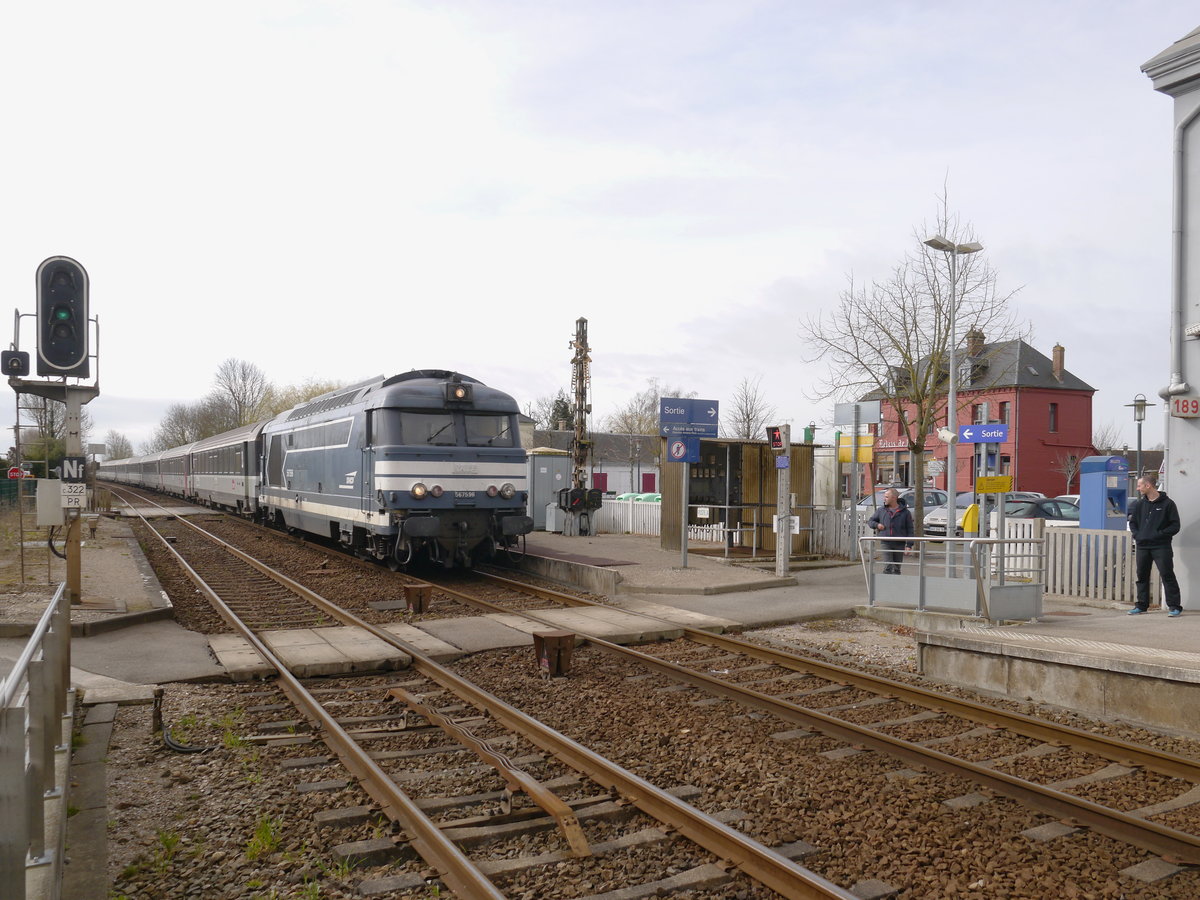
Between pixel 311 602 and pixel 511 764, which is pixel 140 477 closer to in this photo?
pixel 311 602

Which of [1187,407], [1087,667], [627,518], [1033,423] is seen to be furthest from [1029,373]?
[1087,667]

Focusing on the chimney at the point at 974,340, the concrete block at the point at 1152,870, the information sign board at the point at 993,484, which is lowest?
the concrete block at the point at 1152,870

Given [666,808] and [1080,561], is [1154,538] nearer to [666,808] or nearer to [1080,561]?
[1080,561]

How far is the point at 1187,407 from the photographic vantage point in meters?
12.4

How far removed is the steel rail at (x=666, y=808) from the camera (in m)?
4.32

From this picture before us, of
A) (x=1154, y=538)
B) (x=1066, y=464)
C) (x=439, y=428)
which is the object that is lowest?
(x=1154, y=538)

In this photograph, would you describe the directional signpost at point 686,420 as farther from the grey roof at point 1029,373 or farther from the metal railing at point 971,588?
the grey roof at point 1029,373

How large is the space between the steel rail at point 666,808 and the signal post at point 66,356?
5.42 m

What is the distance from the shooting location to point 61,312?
10680 millimetres

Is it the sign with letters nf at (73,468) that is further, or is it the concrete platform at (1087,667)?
the sign with letters nf at (73,468)

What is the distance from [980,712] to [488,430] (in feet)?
33.7

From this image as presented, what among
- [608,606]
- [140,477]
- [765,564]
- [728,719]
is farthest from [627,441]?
[728,719]

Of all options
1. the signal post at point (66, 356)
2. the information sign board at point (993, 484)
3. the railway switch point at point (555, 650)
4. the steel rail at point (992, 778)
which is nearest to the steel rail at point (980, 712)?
the steel rail at point (992, 778)

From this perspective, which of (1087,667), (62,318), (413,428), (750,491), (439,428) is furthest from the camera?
(750,491)
